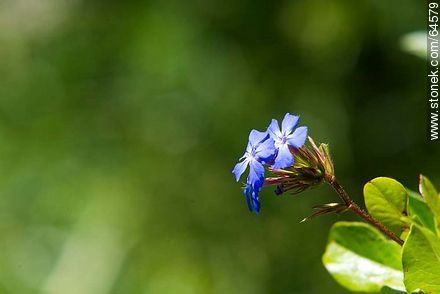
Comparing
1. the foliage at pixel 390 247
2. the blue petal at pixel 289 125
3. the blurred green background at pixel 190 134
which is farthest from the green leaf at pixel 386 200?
the blurred green background at pixel 190 134

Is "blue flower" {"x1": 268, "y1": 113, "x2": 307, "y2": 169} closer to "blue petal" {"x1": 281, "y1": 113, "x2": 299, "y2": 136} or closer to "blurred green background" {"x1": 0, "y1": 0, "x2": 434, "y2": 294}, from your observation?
"blue petal" {"x1": 281, "y1": 113, "x2": 299, "y2": 136}

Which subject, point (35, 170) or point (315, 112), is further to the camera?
point (35, 170)

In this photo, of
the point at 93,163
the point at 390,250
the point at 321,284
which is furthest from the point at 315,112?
the point at 390,250

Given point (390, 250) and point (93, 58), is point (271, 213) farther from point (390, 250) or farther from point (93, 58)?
point (390, 250)

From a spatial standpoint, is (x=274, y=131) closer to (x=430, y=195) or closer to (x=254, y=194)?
(x=254, y=194)

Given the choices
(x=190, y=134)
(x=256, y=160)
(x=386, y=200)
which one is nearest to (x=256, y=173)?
(x=256, y=160)

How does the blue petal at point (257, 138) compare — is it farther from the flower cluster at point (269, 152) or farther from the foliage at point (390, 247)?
the foliage at point (390, 247)

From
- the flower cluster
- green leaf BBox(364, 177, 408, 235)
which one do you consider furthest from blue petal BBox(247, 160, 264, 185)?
green leaf BBox(364, 177, 408, 235)
